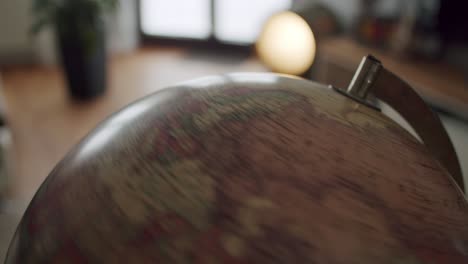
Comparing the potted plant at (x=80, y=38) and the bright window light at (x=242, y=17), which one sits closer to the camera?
the potted plant at (x=80, y=38)

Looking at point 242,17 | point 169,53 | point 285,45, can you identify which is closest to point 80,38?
point 169,53

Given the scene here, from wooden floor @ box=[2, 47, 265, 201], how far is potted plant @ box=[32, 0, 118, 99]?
0.35 feet

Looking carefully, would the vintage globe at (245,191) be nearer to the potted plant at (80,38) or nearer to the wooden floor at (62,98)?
the wooden floor at (62,98)

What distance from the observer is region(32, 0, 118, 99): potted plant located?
2779 mm

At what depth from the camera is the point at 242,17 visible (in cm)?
361

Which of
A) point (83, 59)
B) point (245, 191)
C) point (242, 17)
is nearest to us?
point (245, 191)

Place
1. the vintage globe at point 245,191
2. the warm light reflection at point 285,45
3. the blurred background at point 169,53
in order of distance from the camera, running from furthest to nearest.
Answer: the blurred background at point 169,53
the warm light reflection at point 285,45
the vintage globe at point 245,191

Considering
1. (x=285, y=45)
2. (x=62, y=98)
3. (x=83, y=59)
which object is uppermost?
(x=285, y=45)

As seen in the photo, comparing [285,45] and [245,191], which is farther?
[285,45]

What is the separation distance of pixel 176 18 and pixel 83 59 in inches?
40.0

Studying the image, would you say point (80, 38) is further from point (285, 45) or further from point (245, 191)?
point (245, 191)

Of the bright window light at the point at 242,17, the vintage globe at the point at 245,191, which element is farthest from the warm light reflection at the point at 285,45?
the bright window light at the point at 242,17

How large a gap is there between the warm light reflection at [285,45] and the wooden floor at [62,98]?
110 centimetres

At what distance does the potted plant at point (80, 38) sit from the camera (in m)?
2.78
